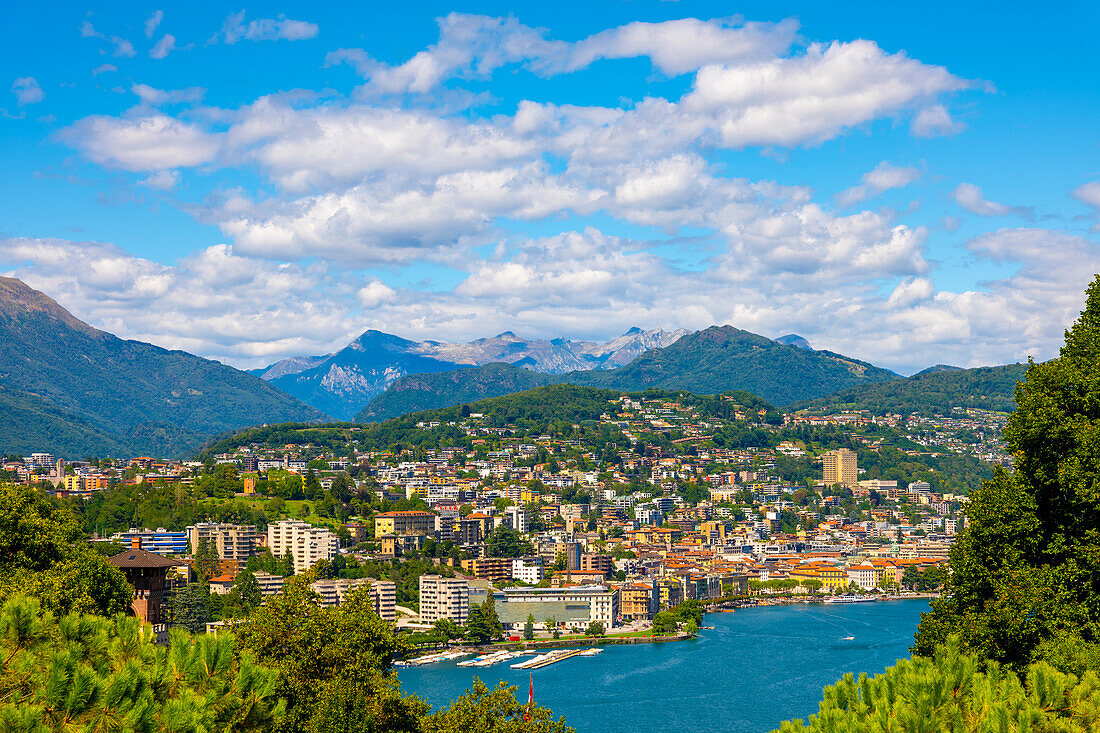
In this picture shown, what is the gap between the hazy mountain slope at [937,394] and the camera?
154875 millimetres

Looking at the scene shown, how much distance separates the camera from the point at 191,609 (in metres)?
44.8

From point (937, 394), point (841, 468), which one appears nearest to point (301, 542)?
point (841, 468)

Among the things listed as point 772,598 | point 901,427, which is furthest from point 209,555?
point 901,427

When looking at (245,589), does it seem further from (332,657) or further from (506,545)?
(332,657)

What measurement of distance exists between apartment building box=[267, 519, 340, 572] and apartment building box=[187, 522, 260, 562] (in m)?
1.40

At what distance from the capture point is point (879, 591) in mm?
78625

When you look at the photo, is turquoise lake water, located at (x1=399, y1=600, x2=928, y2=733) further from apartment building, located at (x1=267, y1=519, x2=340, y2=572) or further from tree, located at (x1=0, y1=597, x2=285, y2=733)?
tree, located at (x1=0, y1=597, x2=285, y2=733)

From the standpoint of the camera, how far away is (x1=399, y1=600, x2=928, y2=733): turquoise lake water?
34812 millimetres

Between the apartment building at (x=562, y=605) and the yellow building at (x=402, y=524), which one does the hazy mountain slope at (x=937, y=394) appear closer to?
the yellow building at (x=402, y=524)

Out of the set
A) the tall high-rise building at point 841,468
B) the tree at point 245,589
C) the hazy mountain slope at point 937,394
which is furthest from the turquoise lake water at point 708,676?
the hazy mountain slope at point 937,394

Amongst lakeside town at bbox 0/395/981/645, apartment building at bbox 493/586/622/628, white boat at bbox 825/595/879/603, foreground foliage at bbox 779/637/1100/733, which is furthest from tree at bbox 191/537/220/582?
foreground foliage at bbox 779/637/1100/733

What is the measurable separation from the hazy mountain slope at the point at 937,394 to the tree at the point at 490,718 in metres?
148

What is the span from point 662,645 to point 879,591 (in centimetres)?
3120

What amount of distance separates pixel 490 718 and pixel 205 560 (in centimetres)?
5010
